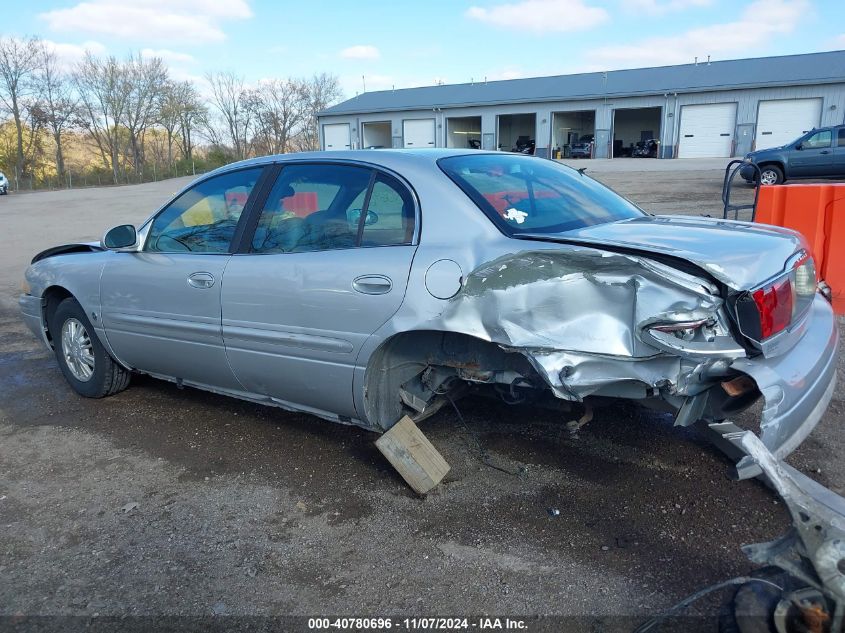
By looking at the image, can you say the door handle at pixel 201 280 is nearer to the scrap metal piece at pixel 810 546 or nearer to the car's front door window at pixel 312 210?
the car's front door window at pixel 312 210

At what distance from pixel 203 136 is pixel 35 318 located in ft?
197

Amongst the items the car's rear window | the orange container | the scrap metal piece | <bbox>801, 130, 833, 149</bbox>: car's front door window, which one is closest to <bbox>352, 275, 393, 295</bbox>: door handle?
the car's rear window

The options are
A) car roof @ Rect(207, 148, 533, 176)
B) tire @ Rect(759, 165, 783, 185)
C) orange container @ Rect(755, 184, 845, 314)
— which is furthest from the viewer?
tire @ Rect(759, 165, 783, 185)

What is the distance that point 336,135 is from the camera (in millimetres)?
45625

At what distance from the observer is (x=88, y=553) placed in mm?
3014

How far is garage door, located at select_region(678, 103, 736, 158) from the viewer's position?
33.7 metres

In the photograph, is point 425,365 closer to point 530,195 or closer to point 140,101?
point 530,195

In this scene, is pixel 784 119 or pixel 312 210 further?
pixel 784 119

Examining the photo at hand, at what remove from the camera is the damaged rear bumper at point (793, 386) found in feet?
8.17

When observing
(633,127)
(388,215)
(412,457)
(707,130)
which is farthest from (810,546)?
(633,127)

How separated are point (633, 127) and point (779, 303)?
44346 millimetres

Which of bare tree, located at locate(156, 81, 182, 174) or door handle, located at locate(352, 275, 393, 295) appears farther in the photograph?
bare tree, located at locate(156, 81, 182, 174)

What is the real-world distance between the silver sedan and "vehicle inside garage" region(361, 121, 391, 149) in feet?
135

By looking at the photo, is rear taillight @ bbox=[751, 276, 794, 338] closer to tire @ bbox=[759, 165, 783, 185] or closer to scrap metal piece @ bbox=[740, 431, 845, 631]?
scrap metal piece @ bbox=[740, 431, 845, 631]
